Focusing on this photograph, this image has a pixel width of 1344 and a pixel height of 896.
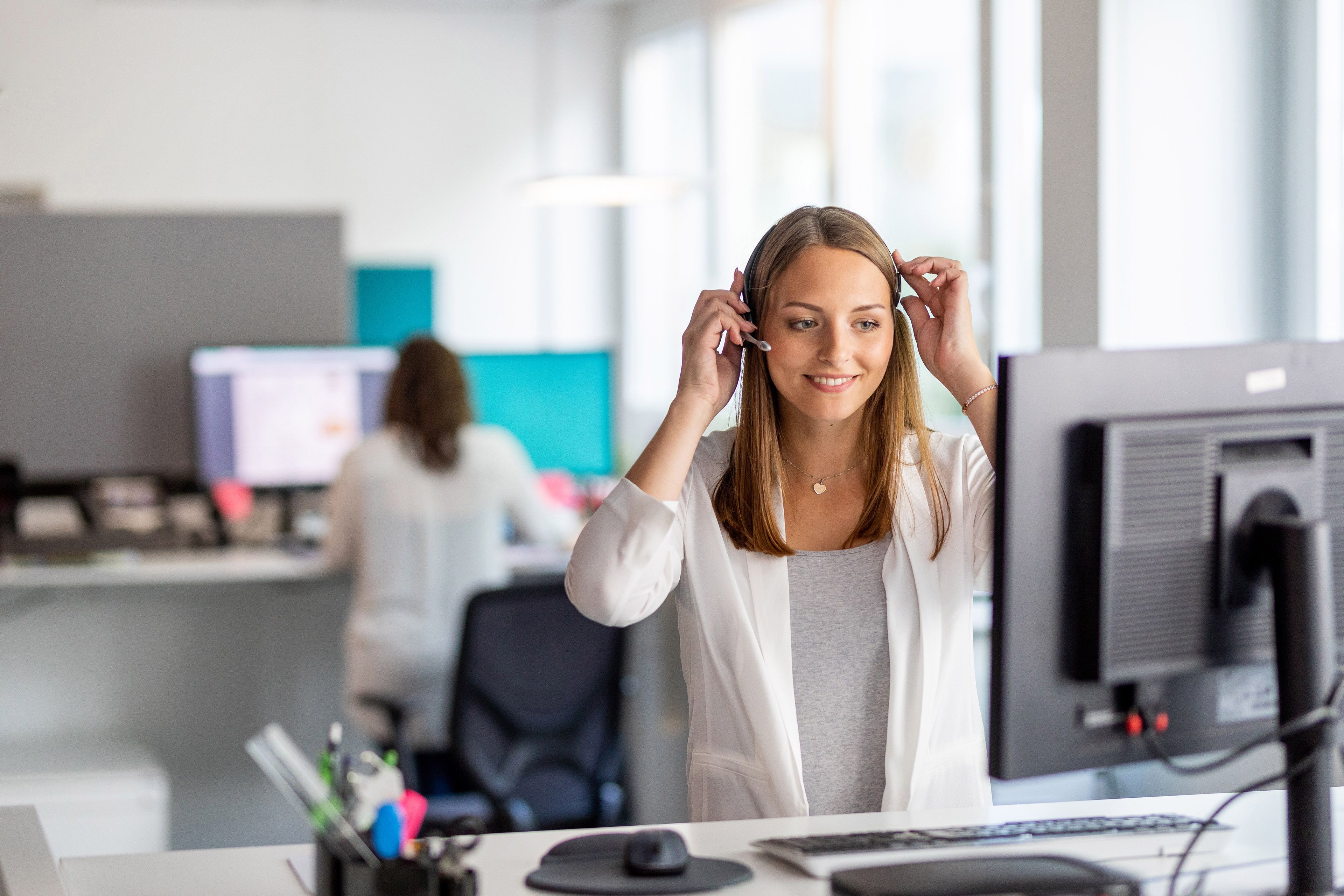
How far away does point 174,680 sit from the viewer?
3457 mm

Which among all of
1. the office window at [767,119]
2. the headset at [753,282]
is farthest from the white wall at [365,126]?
the headset at [753,282]

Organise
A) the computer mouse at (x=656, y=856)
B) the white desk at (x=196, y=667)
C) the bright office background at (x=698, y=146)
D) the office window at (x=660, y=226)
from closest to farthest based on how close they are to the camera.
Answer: the computer mouse at (x=656, y=856) → the bright office background at (x=698, y=146) → the white desk at (x=196, y=667) → the office window at (x=660, y=226)

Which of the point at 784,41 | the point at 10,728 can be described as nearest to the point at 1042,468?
the point at 10,728

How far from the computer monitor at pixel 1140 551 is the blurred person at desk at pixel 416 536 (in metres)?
2.24

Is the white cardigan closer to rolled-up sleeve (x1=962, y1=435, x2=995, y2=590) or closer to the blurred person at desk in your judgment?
rolled-up sleeve (x1=962, y1=435, x2=995, y2=590)

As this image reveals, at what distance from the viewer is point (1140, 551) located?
1005 millimetres

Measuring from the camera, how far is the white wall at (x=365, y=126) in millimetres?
5844

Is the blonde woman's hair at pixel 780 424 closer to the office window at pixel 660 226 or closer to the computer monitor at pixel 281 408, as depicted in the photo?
the computer monitor at pixel 281 408

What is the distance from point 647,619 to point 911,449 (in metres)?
2.02

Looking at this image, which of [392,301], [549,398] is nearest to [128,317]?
[549,398]

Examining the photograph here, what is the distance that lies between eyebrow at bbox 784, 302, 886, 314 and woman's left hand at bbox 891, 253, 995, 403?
0.38 ft

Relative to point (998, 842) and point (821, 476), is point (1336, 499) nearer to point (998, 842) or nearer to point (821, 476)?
point (998, 842)

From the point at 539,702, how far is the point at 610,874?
1.89m

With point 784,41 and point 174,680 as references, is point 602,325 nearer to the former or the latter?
point 784,41
